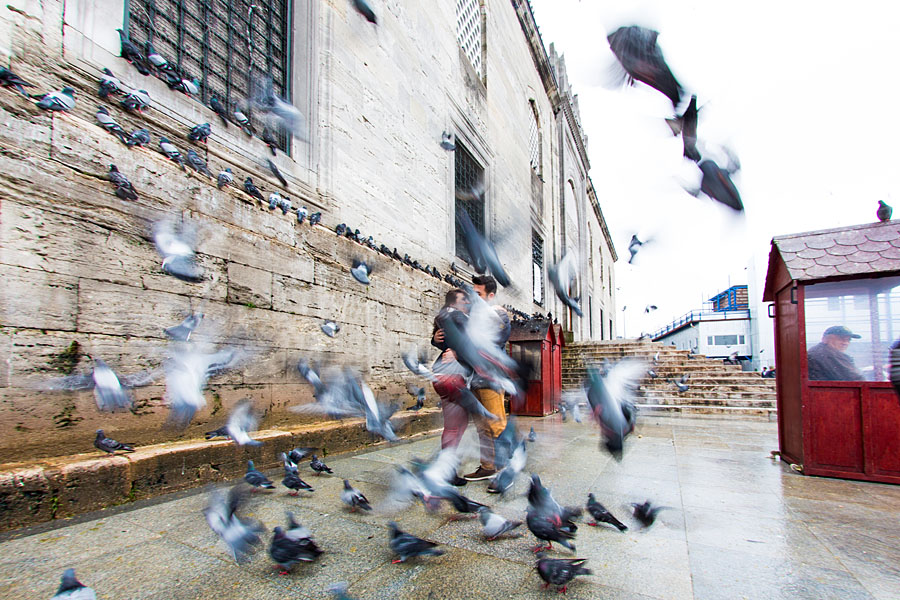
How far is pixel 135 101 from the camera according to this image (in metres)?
3.73

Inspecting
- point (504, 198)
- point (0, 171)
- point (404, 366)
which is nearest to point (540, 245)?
point (504, 198)

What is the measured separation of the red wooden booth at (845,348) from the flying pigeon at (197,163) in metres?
5.85

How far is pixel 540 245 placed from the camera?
18031mm

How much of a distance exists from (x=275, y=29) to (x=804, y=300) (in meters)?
7.15

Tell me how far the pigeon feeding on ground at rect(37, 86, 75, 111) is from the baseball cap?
6.83 metres

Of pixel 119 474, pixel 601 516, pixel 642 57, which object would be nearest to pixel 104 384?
pixel 119 474

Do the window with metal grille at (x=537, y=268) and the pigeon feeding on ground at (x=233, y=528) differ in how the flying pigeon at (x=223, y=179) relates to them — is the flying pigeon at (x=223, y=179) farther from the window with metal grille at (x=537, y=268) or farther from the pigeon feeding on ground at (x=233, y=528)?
the window with metal grille at (x=537, y=268)

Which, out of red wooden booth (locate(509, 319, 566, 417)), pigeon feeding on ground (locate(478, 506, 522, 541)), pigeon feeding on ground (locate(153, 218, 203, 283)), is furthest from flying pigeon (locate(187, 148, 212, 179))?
red wooden booth (locate(509, 319, 566, 417))

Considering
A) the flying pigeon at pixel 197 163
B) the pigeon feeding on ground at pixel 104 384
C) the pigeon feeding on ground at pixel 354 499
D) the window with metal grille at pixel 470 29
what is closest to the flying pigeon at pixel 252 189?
the flying pigeon at pixel 197 163

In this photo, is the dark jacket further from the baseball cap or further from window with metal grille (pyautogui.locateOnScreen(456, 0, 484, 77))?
window with metal grille (pyautogui.locateOnScreen(456, 0, 484, 77))

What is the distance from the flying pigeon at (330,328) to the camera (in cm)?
529

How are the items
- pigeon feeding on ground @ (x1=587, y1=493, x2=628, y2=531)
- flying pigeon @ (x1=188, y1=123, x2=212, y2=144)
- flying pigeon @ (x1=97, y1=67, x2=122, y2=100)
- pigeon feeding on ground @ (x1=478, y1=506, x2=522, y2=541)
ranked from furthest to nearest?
flying pigeon @ (x1=188, y1=123, x2=212, y2=144) → flying pigeon @ (x1=97, y1=67, x2=122, y2=100) → pigeon feeding on ground @ (x1=587, y1=493, x2=628, y2=531) → pigeon feeding on ground @ (x1=478, y1=506, x2=522, y2=541)

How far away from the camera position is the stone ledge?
8.26ft

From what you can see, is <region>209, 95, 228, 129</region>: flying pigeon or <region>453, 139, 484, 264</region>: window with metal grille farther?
<region>453, 139, 484, 264</region>: window with metal grille
